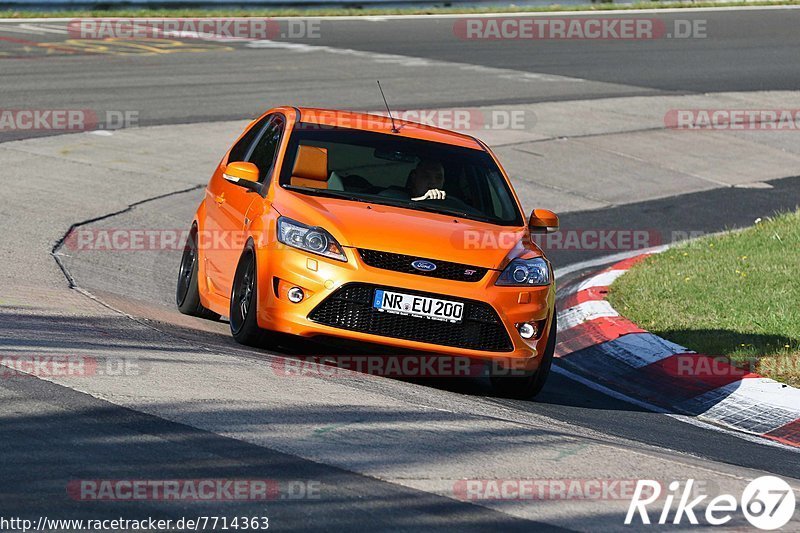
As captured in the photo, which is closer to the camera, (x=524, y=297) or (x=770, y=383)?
(x=524, y=297)

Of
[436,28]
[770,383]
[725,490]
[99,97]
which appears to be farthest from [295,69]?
A: [725,490]

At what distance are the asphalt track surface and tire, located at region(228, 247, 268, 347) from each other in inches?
5.9

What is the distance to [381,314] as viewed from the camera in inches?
309

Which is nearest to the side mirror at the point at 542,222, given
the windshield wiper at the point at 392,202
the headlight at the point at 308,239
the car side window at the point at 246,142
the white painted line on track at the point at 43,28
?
the windshield wiper at the point at 392,202

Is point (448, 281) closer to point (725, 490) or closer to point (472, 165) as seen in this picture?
point (472, 165)

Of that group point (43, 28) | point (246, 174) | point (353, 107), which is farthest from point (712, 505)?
point (43, 28)

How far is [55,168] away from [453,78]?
11.0 m

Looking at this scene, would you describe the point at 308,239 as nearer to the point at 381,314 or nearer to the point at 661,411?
the point at 381,314

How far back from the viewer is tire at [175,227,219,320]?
984cm

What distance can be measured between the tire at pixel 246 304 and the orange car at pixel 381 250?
0.4 inches

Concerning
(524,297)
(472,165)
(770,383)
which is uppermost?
(472,165)

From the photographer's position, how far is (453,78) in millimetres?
25109

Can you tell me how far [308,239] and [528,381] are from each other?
5.39 feet

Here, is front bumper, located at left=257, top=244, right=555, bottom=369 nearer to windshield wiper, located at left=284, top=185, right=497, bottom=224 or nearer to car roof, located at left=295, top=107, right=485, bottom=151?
windshield wiper, located at left=284, top=185, right=497, bottom=224
